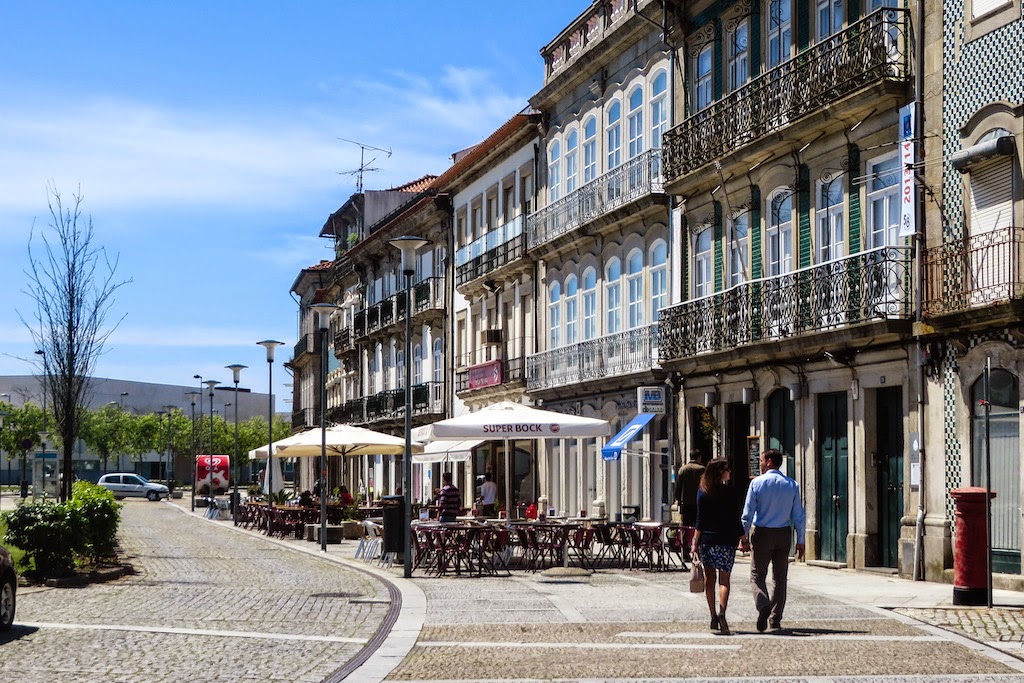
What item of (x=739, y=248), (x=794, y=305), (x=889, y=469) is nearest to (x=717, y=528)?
(x=889, y=469)

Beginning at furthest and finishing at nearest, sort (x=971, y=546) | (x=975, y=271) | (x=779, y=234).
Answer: (x=779, y=234) → (x=975, y=271) → (x=971, y=546)

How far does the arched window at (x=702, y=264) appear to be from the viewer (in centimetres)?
2934

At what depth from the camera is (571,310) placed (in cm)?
3741

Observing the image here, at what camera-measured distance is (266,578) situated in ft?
75.5

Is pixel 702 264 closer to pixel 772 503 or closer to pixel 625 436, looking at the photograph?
pixel 625 436

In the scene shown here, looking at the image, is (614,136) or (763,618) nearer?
(763,618)

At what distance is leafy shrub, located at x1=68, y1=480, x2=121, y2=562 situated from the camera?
2183 cm

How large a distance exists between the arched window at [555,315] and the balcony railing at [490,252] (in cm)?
174

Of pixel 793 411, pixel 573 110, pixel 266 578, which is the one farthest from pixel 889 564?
pixel 573 110

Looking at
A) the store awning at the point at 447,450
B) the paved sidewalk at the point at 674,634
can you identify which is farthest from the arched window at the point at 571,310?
the paved sidewalk at the point at 674,634

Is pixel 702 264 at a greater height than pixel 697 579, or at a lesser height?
greater

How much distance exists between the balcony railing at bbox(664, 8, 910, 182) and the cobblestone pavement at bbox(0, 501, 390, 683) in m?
9.62

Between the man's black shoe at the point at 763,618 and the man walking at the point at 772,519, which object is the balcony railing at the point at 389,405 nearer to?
the man walking at the point at 772,519

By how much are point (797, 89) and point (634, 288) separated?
9.37 metres
